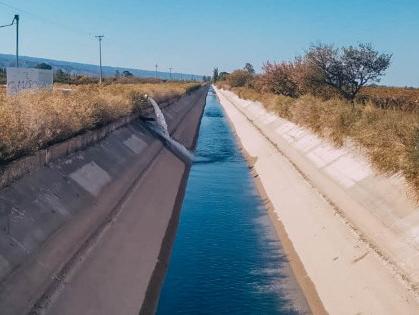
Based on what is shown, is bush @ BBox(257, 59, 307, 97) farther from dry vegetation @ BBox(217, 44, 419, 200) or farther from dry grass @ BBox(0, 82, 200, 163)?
dry grass @ BBox(0, 82, 200, 163)

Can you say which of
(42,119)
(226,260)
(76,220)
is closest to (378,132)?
(226,260)

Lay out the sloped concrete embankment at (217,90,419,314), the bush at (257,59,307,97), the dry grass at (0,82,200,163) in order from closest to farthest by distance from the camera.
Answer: the sloped concrete embankment at (217,90,419,314) < the dry grass at (0,82,200,163) < the bush at (257,59,307,97)

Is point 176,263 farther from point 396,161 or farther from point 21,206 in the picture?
point 396,161

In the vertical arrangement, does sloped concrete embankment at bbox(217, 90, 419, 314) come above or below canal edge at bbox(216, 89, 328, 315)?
above

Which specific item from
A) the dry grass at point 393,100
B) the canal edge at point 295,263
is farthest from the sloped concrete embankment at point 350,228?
the dry grass at point 393,100

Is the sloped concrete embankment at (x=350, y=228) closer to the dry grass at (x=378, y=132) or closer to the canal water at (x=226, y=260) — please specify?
the dry grass at (x=378, y=132)

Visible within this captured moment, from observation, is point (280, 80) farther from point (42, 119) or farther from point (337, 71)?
point (42, 119)

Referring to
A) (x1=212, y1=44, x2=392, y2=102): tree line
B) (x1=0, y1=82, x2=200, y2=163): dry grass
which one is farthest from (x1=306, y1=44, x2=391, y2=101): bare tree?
(x1=0, y1=82, x2=200, y2=163): dry grass
